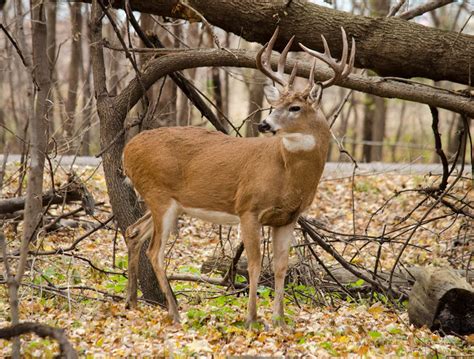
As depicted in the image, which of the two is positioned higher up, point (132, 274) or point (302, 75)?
point (302, 75)

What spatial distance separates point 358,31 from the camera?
812cm

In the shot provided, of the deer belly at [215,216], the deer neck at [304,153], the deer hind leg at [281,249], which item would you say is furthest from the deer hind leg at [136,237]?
the deer neck at [304,153]

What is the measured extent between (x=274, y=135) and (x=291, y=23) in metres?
1.61

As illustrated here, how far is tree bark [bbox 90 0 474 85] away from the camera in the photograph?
26.5 feet

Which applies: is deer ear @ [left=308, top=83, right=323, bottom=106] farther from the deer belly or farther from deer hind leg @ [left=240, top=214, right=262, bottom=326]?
the deer belly

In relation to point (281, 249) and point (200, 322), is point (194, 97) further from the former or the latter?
point (200, 322)

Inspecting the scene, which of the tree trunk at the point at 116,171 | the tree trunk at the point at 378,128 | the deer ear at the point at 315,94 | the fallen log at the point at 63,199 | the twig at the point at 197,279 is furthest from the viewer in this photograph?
the tree trunk at the point at 378,128

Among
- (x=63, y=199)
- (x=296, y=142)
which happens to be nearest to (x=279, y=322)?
(x=296, y=142)

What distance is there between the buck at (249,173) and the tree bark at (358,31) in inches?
33.9

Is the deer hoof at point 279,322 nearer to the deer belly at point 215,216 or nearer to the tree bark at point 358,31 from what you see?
the deer belly at point 215,216

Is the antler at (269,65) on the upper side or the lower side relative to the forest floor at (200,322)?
upper

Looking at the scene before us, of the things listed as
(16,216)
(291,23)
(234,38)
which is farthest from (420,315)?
(234,38)

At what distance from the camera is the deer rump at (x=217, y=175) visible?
7.06 m

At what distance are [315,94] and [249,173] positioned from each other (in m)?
0.87
